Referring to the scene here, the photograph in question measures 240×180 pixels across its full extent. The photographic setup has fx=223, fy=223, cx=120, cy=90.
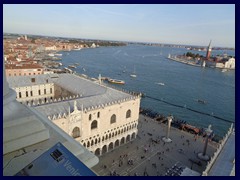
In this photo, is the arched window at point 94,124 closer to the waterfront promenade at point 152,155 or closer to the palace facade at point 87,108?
the palace facade at point 87,108

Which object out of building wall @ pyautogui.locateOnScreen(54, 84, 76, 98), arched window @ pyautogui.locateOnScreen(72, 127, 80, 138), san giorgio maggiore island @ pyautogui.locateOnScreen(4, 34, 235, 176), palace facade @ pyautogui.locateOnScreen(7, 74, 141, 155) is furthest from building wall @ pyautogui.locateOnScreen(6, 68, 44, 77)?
arched window @ pyautogui.locateOnScreen(72, 127, 80, 138)

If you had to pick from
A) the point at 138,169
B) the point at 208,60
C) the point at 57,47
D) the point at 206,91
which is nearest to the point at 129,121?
the point at 138,169

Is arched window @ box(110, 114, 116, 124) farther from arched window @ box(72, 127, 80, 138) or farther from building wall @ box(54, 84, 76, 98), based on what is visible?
building wall @ box(54, 84, 76, 98)

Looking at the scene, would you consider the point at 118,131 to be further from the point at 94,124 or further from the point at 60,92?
the point at 60,92

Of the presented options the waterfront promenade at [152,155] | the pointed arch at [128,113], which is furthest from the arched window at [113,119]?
the waterfront promenade at [152,155]

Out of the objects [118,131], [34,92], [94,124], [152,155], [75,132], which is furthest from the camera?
[34,92]

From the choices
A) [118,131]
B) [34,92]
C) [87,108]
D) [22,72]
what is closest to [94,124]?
[87,108]
